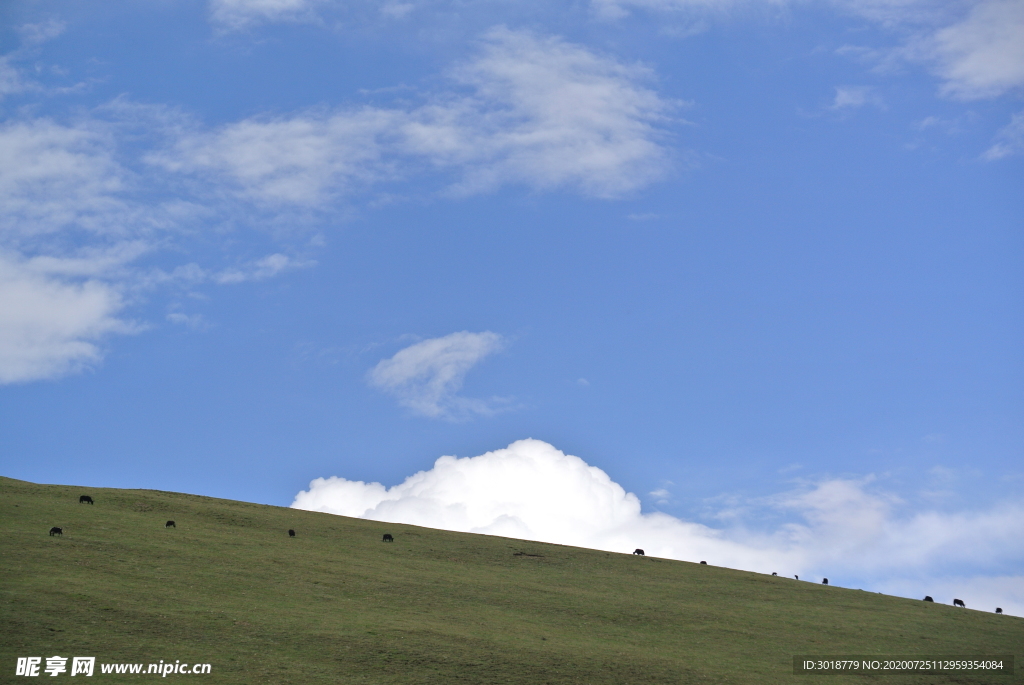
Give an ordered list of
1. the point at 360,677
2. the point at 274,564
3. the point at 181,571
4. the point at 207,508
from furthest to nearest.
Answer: the point at 207,508
the point at 274,564
the point at 181,571
the point at 360,677

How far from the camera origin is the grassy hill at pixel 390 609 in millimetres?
26141

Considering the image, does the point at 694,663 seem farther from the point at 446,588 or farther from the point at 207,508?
the point at 207,508

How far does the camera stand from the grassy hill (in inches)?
1029

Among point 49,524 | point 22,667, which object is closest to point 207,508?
point 49,524

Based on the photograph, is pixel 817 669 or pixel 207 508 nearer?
pixel 817 669

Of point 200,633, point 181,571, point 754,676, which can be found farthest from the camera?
point 181,571

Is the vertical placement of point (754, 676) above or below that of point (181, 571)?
below

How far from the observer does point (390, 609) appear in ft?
110

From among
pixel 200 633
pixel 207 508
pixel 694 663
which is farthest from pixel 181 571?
pixel 694 663

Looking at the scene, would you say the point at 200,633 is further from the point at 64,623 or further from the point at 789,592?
the point at 789,592

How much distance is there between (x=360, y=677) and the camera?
25000 millimetres

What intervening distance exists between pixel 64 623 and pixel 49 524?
1586 centimetres

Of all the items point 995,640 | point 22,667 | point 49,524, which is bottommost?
point 22,667

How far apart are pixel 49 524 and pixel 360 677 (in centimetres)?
2289
